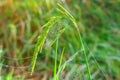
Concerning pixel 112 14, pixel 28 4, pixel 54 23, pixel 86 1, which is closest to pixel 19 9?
pixel 28 4

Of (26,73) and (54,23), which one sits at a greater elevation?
(54,23)

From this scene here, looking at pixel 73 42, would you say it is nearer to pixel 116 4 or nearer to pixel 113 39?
pixel 113 39

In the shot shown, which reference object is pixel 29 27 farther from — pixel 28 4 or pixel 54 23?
pixel 54 23

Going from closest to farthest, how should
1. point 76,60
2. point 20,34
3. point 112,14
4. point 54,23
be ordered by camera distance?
point 54,23
point 76,60
point 20,34
point 112,14

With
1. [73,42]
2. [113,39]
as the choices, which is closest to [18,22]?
[73,42]

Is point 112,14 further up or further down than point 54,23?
further down

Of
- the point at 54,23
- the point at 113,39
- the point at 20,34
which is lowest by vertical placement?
the point at 113,39

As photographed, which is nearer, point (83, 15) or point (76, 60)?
point (76, 60)

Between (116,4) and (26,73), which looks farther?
(116,4)

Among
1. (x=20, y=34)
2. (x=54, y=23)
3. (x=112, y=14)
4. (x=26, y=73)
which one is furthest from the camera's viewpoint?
(x=112, y=14)
